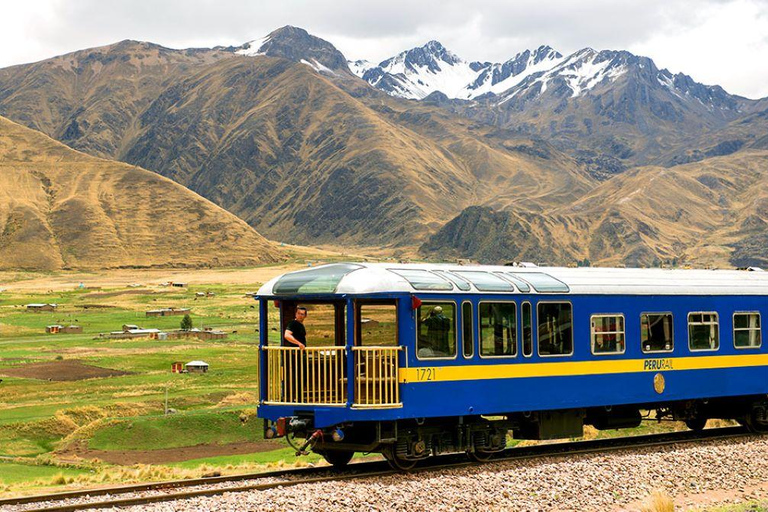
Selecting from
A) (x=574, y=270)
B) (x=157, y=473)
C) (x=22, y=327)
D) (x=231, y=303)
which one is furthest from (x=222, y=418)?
(x=231, y=303)

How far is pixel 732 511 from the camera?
15.5 m

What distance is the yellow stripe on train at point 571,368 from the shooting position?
18.2 m

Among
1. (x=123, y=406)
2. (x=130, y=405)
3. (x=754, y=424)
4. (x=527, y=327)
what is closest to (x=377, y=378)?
(x=527, y=327)

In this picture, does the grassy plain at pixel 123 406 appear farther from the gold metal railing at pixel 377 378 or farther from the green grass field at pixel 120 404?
the gold metal railing at pixel 377 378

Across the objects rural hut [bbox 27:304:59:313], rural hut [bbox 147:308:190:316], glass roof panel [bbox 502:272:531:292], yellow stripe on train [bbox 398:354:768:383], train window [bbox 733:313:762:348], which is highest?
rural hut [bbox 27:304:59:313]

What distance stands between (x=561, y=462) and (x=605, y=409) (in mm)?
3704

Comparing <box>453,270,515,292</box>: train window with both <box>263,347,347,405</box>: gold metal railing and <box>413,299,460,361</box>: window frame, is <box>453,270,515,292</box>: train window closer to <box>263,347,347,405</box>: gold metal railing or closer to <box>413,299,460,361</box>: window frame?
<box>413,299,460,361</box>: window frame

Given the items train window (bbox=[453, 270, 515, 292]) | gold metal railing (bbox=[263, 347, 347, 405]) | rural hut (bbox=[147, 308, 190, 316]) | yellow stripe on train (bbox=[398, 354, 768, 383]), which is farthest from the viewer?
rural hut (bbox=[147, 308, 190, 316])

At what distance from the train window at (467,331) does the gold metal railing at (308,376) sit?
7.82 feet

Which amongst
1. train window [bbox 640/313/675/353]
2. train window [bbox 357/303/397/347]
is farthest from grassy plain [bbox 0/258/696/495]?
train window [bbox 640/313/675/353]

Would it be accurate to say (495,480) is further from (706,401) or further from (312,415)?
(706,401)

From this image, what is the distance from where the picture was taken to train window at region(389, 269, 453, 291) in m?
18.1

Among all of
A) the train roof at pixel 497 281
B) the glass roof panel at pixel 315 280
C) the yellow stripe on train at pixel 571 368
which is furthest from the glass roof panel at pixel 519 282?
the glass roof panel at pixel 315 280

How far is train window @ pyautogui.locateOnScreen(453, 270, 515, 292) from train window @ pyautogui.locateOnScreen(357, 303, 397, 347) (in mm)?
2029
